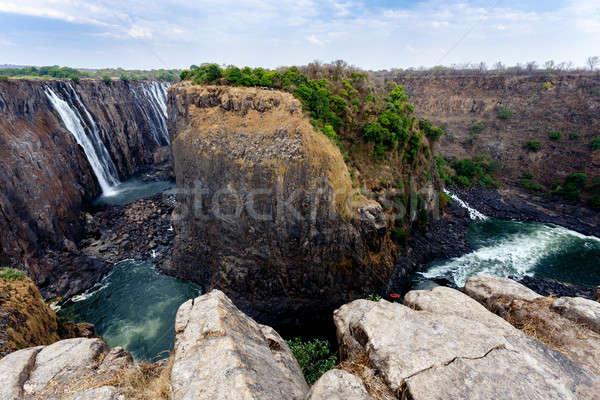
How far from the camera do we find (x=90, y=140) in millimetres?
33375

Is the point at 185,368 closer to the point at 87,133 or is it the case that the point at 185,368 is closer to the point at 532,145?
the point at 87,133

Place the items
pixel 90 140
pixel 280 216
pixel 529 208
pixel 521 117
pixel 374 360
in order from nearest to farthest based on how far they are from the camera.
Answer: pixel 374 360
pixel 280 216
pixel 90 140
pixel 529 208
pixel 521 117

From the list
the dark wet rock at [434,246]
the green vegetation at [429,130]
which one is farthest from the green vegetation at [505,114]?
the green vegetation at [429,130]

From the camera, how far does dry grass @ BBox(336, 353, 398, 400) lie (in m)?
5.21

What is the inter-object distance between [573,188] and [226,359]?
47.2 meters

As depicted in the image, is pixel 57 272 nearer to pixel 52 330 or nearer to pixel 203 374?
pixel 52 330

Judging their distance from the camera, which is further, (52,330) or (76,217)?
(76,217)

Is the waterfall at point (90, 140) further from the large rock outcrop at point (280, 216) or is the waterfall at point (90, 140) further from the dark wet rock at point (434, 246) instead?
the dark wet rock at point (434, 246)

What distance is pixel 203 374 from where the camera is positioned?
5246 mm

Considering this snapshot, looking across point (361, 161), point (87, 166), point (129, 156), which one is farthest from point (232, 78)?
point (129, 156)

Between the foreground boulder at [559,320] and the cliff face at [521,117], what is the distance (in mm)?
42725

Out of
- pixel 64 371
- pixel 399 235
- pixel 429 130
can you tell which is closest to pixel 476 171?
pixel 429 130

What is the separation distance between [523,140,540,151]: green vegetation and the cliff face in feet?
2.10

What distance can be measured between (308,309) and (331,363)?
7.95 meters
